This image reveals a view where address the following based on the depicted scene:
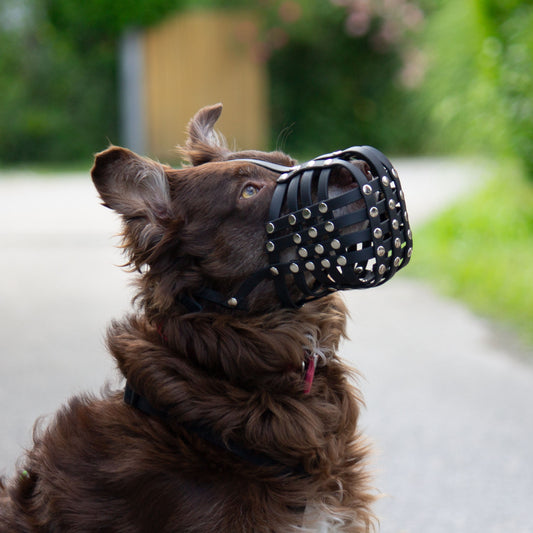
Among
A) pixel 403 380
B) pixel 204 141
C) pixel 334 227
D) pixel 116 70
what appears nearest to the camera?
pixel 334 227

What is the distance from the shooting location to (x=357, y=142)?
66.9ft

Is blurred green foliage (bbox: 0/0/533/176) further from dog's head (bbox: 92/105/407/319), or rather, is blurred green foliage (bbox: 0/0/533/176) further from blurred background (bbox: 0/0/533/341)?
dog's head (bbox: 92/105/407/319)

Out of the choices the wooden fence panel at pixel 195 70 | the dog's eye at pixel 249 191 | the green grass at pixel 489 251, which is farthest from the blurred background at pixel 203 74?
the dog's eye at pixel 249 191

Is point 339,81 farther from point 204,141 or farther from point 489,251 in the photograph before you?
point 204,141

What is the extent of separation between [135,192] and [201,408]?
72cm

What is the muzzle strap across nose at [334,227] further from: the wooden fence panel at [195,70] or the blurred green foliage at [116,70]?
the blurred green foliage at [116,70]

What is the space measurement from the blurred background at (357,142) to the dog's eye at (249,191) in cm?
71

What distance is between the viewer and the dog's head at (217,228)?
7.66ft

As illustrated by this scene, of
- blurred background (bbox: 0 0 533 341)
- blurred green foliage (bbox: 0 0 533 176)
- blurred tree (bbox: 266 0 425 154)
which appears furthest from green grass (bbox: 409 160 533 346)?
blurred tree (bbox: 266 0 425 154)

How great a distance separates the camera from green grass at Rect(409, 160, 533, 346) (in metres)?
6.12

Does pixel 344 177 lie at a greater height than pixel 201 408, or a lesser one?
greater

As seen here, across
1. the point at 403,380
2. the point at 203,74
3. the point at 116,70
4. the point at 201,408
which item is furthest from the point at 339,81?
the point at 201,408

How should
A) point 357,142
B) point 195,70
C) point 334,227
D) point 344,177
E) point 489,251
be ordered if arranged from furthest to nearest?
point 357,142, point 195,70, point 489,251, point 344,177, point 334,227

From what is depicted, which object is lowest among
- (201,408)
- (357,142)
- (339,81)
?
(201,408)
